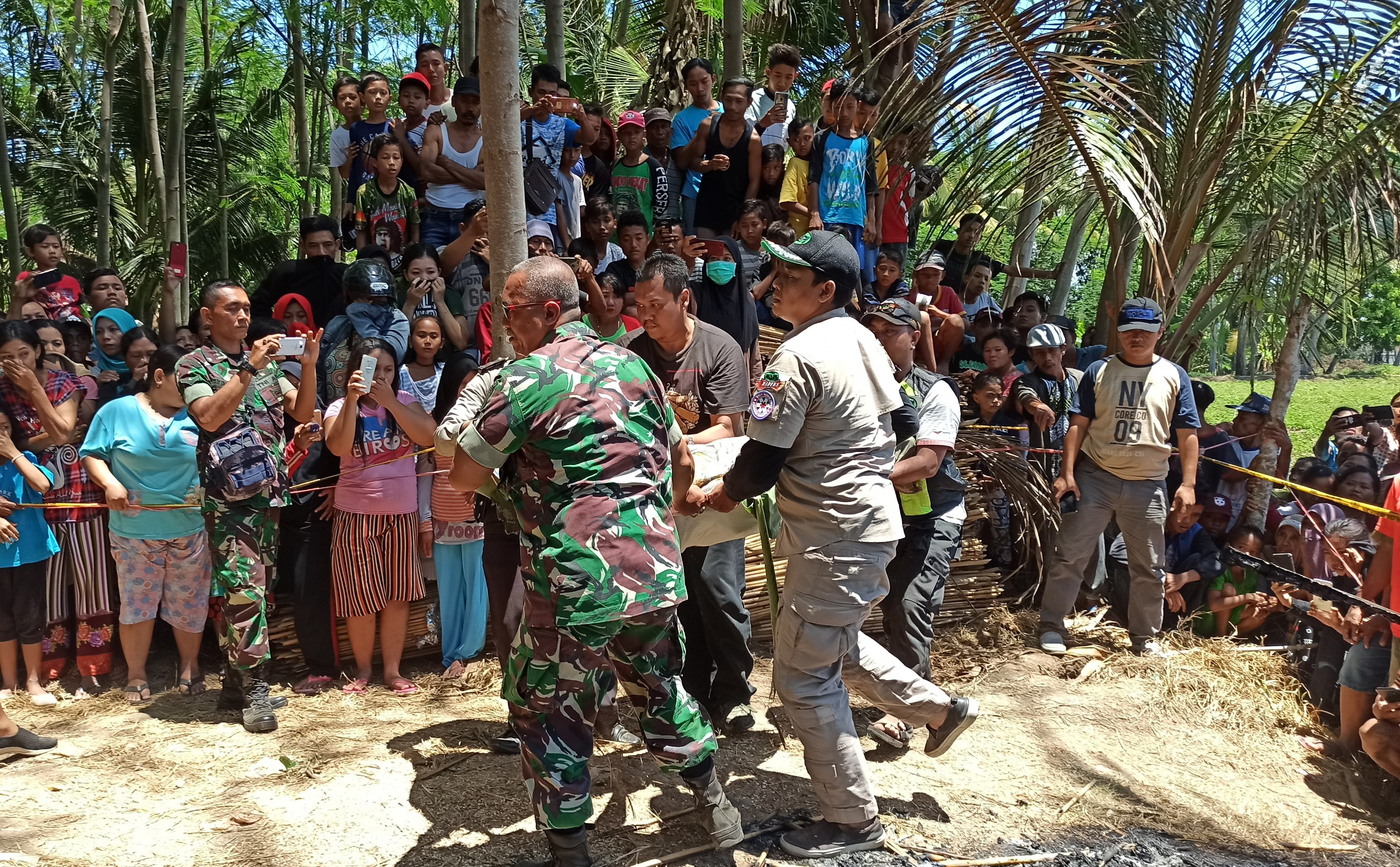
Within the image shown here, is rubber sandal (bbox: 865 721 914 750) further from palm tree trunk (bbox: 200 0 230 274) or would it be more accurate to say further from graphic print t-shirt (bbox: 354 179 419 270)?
palm tree trunk (bbox: 200 0 230 274)

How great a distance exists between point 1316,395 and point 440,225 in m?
31.9

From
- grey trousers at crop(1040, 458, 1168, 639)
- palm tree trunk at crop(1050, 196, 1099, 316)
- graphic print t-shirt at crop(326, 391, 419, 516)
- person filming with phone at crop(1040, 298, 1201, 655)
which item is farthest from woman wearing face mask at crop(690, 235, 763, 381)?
palm tree trunk at crop(1050, 196, 1099, 316)

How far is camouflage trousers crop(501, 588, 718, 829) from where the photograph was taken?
3.52 metres

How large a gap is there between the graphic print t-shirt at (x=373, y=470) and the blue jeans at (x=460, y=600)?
1.30 ft

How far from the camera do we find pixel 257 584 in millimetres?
5012

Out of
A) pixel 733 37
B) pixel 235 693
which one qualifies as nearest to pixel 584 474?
pixel 235 693

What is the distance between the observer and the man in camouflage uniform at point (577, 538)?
3.43m

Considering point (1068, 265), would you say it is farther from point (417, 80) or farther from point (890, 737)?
point (890, 737)

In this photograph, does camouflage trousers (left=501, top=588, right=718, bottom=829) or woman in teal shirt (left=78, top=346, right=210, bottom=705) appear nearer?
camouflage trousers (left=501, top=588, right=718, bottom=829)

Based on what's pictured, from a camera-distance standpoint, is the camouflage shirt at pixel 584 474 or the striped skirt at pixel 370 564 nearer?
the camouflage shirt at pixel 584 474

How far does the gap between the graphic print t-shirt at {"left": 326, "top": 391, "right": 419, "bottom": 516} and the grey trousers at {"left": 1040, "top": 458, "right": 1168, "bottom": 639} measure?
3.86m

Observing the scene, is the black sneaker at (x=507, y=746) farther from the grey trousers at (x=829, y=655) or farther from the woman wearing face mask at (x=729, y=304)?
the woman wearing face mask at (x=729, y=304)

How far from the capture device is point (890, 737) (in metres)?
4.73

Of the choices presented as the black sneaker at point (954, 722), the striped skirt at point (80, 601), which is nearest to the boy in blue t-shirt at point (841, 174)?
the black sneaker at point (954, 722)
